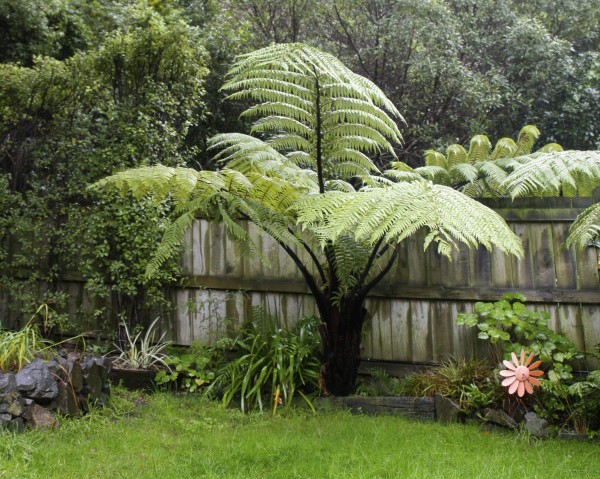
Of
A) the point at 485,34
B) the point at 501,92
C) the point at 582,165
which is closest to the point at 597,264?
the point at 582,165

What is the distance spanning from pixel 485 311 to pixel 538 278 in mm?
542

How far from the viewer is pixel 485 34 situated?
881 centimetres

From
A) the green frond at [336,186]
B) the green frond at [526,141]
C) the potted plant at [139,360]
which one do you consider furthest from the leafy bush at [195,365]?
the green frond at [526,141]

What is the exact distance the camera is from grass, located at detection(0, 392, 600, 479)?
116 inches

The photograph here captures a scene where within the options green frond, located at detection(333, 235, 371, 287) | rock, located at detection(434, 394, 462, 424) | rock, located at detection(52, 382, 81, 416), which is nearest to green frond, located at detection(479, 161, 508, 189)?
green frond, located at detection(333, 235, 371, 287)

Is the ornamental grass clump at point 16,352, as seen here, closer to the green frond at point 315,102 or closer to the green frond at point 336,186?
the green frond at point 315,102

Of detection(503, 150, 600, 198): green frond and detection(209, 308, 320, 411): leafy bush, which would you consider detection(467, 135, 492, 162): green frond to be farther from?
detection(209, 308, 320, 411): leafy bush

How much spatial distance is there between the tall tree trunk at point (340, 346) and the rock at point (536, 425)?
117 cm

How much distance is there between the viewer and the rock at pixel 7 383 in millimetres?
3502

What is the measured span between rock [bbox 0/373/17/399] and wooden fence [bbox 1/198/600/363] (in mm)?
1753

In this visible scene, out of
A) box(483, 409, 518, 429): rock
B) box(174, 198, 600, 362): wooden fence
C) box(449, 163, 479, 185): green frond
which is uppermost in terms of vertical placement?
box(449, 163, 479, 185): green frond

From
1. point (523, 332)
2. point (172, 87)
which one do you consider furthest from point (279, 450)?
point (172, 87)

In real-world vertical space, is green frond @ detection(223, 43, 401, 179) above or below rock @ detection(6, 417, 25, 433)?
above

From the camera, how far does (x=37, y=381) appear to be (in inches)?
144
